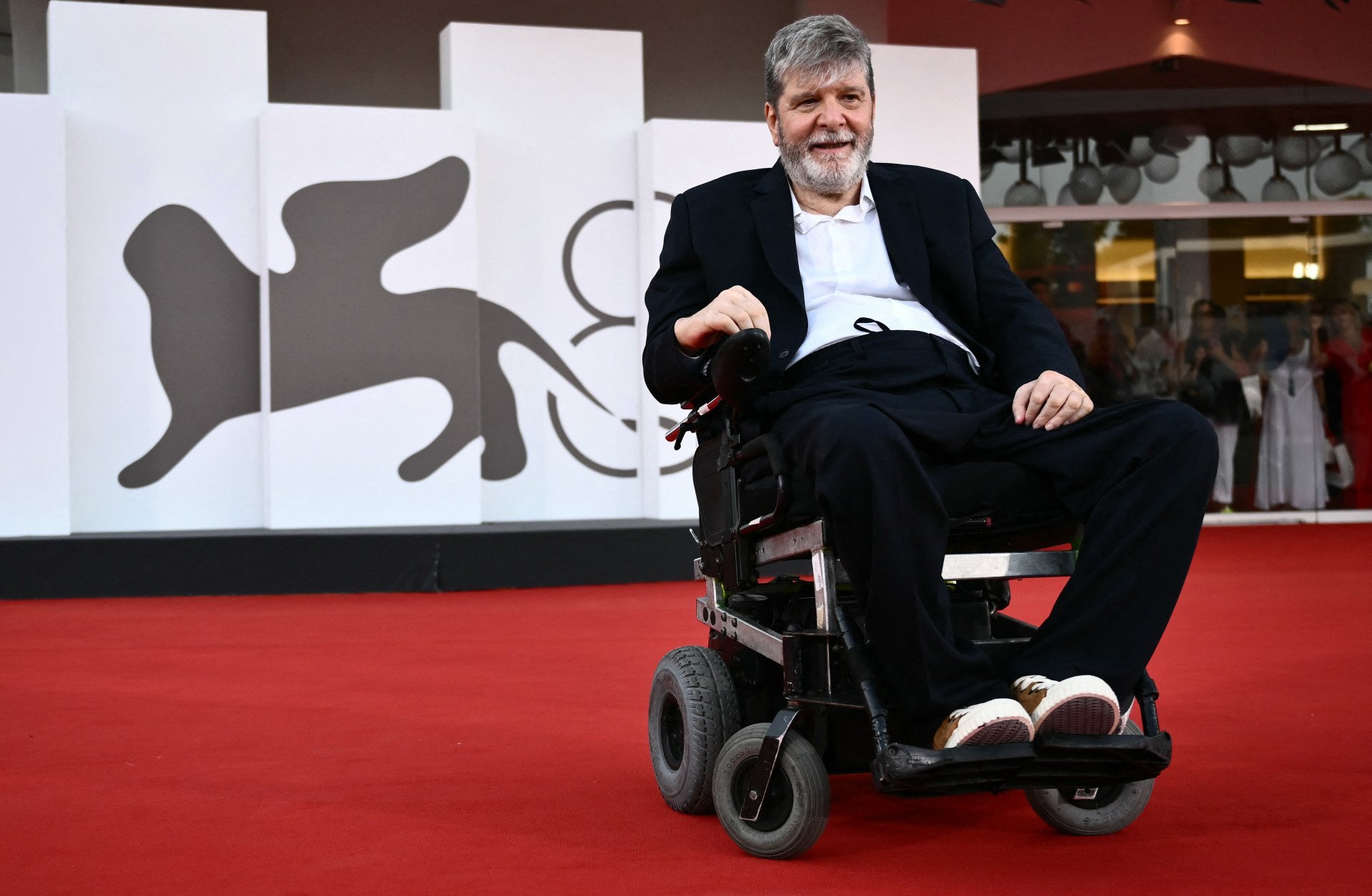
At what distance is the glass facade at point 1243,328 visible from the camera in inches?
376

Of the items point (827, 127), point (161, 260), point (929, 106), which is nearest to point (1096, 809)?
point (827, 127)

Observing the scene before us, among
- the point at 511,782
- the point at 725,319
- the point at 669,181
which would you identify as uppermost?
the point at 669,181

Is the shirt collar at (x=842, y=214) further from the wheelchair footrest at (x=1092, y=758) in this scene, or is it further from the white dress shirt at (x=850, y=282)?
the wheelchair footrest at (x=1092, y=758)

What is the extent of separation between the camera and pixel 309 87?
890 centimetres

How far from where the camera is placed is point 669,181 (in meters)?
7.00

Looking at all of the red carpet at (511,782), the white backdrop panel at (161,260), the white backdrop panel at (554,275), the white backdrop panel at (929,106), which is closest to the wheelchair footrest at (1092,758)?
the red carpet at (511,782)

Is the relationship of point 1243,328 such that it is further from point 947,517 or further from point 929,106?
point 947,517

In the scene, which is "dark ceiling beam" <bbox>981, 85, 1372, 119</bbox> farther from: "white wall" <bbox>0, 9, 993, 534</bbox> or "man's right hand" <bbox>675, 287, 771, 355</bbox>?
"man's right hand" <bbox>675, 287, 771, 355</bbox>

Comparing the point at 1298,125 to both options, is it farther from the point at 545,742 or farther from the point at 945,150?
the point at 545,742

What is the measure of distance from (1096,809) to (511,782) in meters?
0.99

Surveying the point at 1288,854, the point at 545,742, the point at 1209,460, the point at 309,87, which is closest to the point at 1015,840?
the point at 1288,854

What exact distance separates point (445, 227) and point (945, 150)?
2.77 m

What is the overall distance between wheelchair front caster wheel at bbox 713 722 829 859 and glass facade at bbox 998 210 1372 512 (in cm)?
801

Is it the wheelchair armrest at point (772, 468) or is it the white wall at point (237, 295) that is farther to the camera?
the white wall at point (237, 295)
